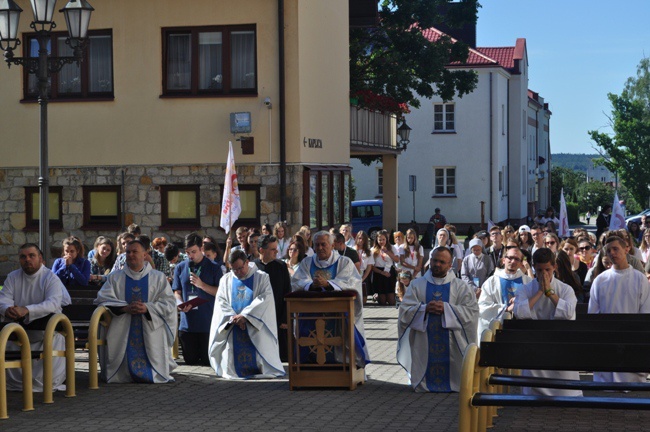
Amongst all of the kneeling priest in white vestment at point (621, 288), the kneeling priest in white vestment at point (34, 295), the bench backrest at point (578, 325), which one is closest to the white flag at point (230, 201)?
the kneeling priest in white vestment at point (34, 295)

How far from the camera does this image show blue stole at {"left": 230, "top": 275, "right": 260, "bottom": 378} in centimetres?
1467

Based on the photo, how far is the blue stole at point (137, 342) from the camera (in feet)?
46.5

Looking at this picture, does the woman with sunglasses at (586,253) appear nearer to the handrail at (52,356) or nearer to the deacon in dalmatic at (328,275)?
the deacon in dalmatic at (328,275)

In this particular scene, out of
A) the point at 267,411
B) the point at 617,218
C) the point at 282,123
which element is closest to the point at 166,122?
the point at 282,123

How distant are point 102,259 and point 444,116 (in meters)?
44.6

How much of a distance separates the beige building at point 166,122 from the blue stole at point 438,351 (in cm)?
1249

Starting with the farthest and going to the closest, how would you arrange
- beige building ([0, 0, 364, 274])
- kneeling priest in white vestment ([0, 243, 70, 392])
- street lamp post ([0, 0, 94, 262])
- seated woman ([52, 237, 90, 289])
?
beige building ([0, 0, 364, 274])
seated woman ([52, 237, 90, 289])
street lamp post ([0, 0, 94, 262])
kneeling priest in white vestment ([0, 243, 70, 392])

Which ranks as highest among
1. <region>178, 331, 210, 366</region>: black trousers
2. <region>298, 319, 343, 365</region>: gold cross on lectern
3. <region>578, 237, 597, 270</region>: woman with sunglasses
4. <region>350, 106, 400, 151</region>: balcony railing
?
<region>350, 106, 400, 151</region>: balcony railing

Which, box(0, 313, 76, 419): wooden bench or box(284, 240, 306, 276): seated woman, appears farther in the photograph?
box(284, 240, 306, 276): seated woman

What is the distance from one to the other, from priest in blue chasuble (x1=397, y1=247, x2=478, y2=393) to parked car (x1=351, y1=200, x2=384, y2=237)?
3518 centimetres

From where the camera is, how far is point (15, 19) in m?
16.4

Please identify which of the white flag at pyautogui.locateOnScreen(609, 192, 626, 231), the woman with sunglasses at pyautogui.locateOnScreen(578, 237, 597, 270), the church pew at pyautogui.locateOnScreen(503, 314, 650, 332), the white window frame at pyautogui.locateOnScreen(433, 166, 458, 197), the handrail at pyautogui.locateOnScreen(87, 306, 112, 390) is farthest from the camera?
the white window frame at pyautogui.locateOnScreen(433, 166, 458, 197)

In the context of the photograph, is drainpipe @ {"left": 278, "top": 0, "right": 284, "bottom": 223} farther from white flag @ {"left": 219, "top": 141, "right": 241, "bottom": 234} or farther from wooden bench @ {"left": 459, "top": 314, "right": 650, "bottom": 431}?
wooden bench @ {"left": 459, "top": 314, "right": 650, "bottom": 431}

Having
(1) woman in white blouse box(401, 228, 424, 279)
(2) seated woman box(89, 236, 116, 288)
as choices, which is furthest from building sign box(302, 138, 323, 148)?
(2) seated woman box(89, 236, 116, 288)
